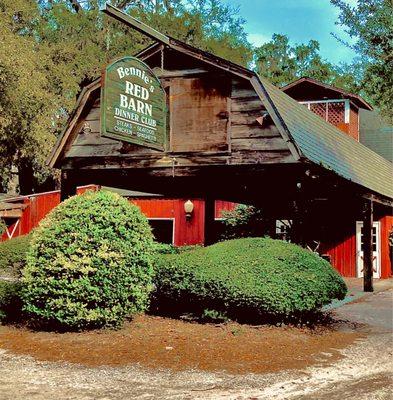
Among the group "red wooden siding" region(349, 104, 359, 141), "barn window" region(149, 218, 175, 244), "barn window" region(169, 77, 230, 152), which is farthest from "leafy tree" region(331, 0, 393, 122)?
"barn window" region(149, 218, 175, 244)

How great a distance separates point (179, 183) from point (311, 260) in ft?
22.4

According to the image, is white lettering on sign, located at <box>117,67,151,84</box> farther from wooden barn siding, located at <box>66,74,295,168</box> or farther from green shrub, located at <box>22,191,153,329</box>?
green shrub, located at <box>22,191,153,329</box>

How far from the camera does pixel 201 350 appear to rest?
6586mm

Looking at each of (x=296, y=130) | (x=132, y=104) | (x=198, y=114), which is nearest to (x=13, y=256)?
(x=132, y=104)

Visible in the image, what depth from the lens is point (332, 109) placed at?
22234 mm

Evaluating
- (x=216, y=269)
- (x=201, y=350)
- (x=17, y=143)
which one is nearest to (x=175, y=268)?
(x=216, y=269)

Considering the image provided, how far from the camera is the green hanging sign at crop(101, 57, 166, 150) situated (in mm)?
8898

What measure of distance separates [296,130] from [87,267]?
270 inches

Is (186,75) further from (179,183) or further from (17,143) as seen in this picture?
(17,143)

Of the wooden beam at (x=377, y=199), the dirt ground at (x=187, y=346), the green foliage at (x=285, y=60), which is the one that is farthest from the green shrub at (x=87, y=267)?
the green foliage at (x=285, y=60)

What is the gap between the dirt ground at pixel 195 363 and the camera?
15.9 ft

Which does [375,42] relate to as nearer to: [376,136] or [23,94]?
[376,136]

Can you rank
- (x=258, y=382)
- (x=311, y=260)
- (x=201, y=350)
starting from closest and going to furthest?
(x=258, y=382), (x=201, y=350), (x=311, y=260)

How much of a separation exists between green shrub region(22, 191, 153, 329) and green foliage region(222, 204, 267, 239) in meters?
13.8
